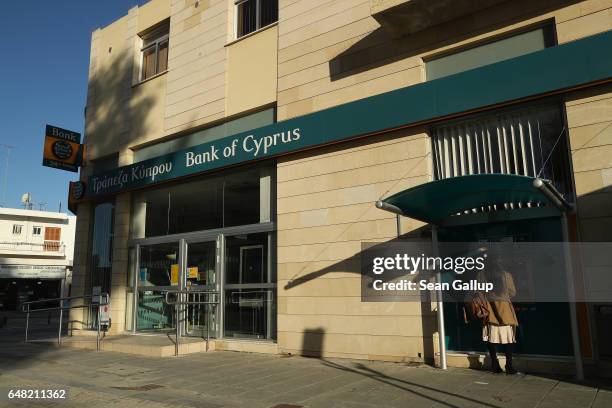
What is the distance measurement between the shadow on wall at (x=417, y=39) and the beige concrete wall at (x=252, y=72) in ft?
6.02

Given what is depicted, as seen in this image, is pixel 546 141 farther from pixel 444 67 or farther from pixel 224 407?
pixel 224 407

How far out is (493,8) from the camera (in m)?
8.40

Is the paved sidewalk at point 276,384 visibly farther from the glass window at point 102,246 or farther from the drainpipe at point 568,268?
the glass window at point 102,246

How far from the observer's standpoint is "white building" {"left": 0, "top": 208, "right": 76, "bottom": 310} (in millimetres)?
38812

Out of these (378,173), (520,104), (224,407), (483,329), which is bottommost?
(224,407)

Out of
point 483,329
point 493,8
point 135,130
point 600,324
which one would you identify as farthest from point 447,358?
point 135,130

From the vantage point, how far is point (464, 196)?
748 centimetres

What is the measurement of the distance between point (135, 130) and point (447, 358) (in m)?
10.6

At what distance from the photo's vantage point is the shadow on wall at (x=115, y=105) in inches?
568

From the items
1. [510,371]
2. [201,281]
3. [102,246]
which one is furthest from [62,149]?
[510,371]

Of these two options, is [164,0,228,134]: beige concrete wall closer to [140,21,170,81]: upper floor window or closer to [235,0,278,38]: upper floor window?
[235,0,278,38]: upper floor window

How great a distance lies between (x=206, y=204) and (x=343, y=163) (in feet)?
14.1

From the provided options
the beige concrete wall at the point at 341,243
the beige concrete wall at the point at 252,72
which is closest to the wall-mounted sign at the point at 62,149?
the beige concrete wall at the point at 252,72

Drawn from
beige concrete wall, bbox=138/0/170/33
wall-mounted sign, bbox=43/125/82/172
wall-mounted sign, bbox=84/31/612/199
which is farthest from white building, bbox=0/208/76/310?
wall-mounted sign, bbox=84/31/612/199
